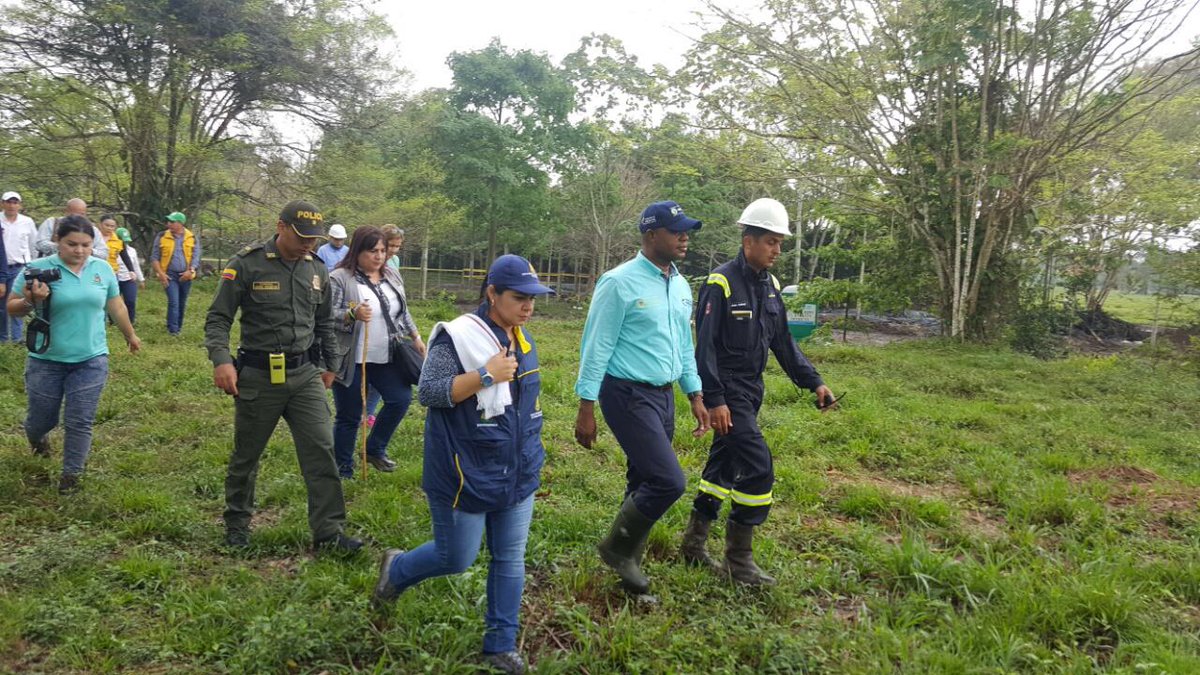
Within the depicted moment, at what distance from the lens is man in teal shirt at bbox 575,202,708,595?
3.66 meters

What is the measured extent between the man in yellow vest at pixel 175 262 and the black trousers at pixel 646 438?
30.6 feet

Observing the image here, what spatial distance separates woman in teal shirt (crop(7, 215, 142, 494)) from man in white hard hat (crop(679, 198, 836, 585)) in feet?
13.2

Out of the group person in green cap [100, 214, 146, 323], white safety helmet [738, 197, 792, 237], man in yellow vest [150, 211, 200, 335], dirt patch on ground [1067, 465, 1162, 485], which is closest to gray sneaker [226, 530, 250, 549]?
white safety helmet [738, 197, 792, 237]

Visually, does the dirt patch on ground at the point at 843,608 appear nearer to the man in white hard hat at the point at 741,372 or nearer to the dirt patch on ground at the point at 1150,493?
the man in white hard hat at the point at 741,372

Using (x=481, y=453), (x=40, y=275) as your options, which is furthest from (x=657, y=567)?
(x=40, y=275)

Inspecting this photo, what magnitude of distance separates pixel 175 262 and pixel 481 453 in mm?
9866

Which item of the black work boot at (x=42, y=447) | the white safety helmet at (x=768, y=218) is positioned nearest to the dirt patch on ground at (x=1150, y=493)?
the white safety helmet at (x=768, y=218)

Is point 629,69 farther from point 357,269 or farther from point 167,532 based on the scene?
point 167,532

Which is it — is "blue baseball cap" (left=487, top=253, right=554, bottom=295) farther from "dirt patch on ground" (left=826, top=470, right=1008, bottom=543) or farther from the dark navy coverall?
"dirt patch on ground" (left=826, top=470, right=1008, bottom=543)

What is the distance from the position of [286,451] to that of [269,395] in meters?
2.21

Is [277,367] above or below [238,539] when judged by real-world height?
above

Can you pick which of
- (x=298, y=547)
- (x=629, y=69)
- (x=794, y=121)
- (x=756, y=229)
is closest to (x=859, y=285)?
(x=794, y=121)

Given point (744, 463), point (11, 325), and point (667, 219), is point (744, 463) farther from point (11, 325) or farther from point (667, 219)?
point (11, 325)

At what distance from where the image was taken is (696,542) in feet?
13.7
